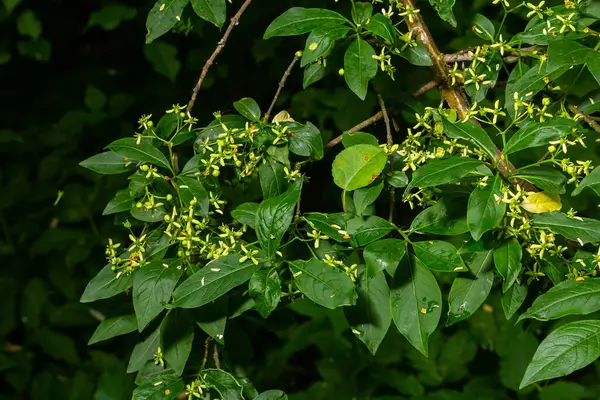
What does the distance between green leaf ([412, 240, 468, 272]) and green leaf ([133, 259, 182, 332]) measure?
326 millimetres

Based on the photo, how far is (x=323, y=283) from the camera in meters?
1.06

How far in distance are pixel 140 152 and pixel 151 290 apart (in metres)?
0.20

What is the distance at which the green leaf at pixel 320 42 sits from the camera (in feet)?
3.76

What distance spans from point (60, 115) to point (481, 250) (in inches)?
77.9

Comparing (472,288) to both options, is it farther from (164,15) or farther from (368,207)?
(164,15)

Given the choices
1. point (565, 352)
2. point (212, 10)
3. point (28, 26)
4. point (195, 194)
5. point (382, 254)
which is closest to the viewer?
point (565, 352)

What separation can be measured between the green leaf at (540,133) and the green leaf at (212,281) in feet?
1.19

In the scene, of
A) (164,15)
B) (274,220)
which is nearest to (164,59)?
(164,15)

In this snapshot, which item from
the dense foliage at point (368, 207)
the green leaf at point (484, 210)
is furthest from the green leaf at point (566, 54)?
the green leaf at point (484, 210)

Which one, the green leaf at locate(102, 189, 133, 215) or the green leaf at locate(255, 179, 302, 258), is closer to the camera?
the green leaf at locate(255, 179, 302, 258)

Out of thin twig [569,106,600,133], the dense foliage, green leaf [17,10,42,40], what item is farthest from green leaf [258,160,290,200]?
green leaf [17,10,42,40]

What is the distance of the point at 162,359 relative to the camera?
1280 millimetres

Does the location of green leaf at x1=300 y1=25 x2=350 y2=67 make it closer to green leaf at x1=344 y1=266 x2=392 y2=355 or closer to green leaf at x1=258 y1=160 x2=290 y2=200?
green leaf at x1=258 y1=160 x2=290 y2=200

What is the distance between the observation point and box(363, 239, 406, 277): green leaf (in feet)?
3.48
